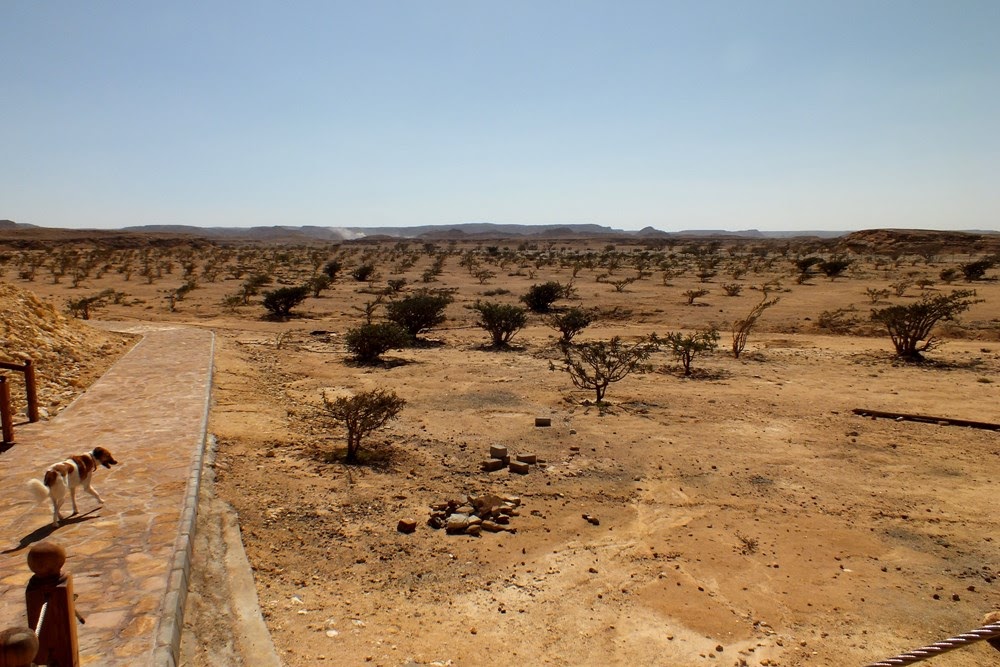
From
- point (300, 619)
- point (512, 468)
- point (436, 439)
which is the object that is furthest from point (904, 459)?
point (300, 619)

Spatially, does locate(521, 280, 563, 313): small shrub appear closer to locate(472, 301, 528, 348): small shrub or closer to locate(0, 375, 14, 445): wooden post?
locate(472, 301, 528, 348): small shrub

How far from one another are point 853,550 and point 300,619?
4.56 metres

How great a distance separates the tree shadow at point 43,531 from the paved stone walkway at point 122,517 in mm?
11

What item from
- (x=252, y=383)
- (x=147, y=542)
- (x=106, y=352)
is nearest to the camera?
(x=147, y=542)

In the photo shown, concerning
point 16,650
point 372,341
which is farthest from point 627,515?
point 372,341

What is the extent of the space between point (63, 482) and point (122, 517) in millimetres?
486

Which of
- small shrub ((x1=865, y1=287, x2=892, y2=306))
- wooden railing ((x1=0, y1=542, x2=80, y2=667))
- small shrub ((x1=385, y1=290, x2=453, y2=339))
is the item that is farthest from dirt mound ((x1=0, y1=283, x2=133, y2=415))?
small shrub ((x1=865, y1=287, x2=892, y2=306))

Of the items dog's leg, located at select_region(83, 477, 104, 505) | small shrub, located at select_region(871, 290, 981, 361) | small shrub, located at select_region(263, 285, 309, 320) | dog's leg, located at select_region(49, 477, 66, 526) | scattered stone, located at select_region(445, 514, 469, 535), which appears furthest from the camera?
small shrub, located at select_region(263, 285, 309, 320)

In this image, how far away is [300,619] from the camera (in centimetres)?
451

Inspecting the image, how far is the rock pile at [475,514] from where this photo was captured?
5.93 metres

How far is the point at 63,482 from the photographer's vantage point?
4.85 m

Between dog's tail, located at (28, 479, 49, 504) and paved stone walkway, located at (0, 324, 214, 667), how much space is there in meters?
0.27

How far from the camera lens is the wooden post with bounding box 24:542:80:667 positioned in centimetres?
234

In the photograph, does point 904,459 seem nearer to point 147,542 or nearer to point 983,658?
point 983,658
